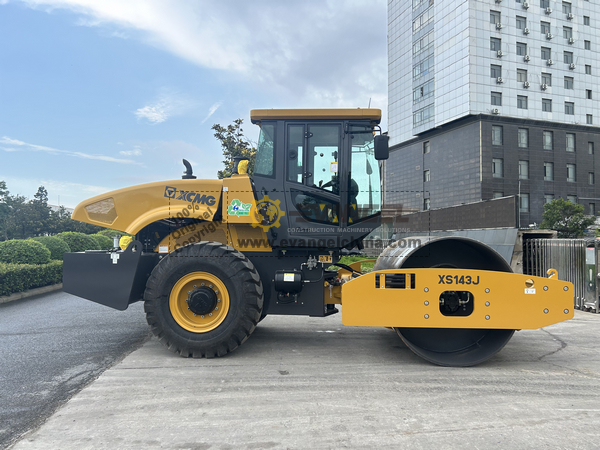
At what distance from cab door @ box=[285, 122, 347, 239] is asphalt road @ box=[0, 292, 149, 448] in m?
2.98

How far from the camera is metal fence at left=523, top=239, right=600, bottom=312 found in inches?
339

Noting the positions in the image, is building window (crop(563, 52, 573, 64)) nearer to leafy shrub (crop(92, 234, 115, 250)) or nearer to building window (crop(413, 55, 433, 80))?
building window (crop(413, 55, 433, 80))

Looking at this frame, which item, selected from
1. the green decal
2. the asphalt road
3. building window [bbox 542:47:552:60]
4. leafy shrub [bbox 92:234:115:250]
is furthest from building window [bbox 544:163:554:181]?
the green decal

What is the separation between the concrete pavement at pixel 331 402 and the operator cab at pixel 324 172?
169cm

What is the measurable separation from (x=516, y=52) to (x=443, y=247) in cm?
4033

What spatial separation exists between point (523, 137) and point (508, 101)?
3837 millimetres

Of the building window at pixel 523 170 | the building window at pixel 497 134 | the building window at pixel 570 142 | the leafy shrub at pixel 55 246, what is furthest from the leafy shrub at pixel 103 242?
the building window at pixel 570 142

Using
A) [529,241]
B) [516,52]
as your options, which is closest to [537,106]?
[516,52]

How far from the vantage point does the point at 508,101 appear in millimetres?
35938

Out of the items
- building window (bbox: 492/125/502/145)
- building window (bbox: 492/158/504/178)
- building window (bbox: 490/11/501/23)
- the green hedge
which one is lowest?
the green hedge

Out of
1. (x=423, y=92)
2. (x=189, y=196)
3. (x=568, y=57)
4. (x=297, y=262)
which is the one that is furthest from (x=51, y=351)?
(x=568, y=57)

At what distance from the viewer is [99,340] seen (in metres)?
5.67

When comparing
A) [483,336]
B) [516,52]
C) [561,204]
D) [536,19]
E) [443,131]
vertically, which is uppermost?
[536,19]

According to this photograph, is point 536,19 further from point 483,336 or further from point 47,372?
point 47,372
